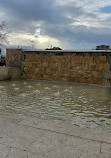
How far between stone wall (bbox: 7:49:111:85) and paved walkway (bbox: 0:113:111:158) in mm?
8425

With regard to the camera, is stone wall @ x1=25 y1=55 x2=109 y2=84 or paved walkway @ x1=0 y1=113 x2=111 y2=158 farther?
stone wall @ x1=25 y1=55 x2=109 y2=84

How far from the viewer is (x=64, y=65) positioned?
11.4m

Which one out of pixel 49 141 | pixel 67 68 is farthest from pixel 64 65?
pixel 49 141

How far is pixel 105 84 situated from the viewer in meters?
10.5

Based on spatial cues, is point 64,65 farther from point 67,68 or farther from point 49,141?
point 49,141

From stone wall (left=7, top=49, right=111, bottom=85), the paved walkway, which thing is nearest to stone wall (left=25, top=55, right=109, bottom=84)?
stone wall (left=7, top=49, right=111, bottom=85)

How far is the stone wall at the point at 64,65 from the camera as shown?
34.4 feet

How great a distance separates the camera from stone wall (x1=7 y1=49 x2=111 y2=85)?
413 inches

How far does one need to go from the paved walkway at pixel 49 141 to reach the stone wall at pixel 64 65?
8.43 metres

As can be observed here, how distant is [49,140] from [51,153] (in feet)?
0.98

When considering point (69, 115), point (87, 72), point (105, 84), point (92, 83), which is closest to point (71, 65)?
point (87, 72)

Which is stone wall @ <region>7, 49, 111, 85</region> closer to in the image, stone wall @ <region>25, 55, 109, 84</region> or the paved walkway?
stone wall @ <region>25, 55, 109, 84</region>

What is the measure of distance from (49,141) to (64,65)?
9.48 meters

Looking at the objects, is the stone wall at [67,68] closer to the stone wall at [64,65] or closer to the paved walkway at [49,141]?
the stone wall at [64,65]
